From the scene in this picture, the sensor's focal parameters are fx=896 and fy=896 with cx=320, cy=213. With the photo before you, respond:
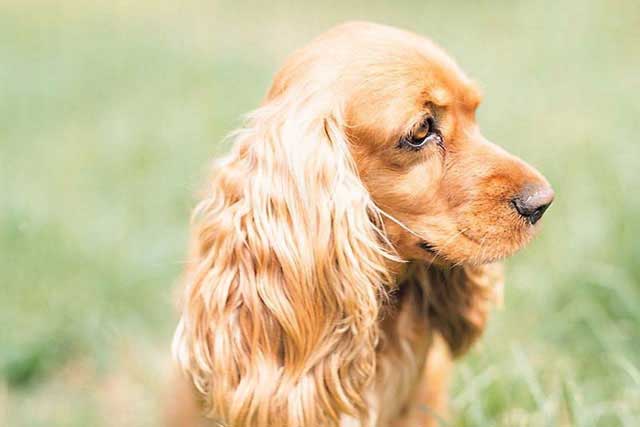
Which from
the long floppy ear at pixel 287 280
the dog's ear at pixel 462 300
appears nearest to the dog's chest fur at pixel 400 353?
the dog's ear at pixel 462 300

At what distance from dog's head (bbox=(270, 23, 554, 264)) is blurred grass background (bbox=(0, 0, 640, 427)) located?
0.53 metres

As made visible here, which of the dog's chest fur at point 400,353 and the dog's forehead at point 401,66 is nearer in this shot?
the dog's forehead at point 401,66

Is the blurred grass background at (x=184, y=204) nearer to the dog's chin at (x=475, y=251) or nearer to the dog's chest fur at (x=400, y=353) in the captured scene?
the dog's chest fur at (x=400, y=353)

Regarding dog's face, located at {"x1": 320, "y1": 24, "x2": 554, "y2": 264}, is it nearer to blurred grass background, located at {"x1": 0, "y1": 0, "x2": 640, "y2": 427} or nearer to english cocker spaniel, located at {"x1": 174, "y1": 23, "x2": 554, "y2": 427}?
→ english cocker spaniel, located at {"x1": 174, "y1": 23, "x2": 554, "y2": 427}

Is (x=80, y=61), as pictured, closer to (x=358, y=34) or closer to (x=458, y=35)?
(x=458, y=35)

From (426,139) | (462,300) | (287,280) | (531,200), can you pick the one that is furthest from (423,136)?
(462,300)

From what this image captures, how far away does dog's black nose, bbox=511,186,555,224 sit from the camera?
2.67m

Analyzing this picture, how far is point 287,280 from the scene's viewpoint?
2578 millimetres

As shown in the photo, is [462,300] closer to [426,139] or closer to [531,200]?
[531,200]

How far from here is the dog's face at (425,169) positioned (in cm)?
261

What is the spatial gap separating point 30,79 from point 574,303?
5155 millimetres

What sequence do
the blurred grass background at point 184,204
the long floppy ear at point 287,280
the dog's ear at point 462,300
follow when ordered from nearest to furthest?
the long floppy ear at point 287,280
the dog's ear at point 462,300
the blurred grass background at point 184,204

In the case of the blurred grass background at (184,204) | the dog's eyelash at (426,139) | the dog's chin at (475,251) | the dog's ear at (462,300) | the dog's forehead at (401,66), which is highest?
the dog's forehead at (401,66)

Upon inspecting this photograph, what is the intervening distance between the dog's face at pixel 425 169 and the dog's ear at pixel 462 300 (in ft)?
1.28
